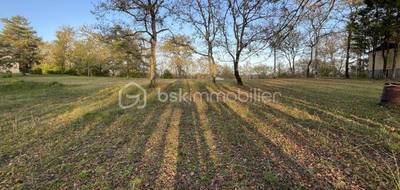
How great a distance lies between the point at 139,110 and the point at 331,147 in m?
5.68

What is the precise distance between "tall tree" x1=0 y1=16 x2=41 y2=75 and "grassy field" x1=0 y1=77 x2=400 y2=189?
38486 mm

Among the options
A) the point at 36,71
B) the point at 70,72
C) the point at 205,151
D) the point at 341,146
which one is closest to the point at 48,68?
the point at 36,71

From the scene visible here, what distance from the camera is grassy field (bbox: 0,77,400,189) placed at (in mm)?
2986

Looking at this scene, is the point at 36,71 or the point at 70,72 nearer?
the point at 36,71

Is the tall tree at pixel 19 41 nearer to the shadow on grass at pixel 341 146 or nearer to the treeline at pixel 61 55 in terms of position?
the treeline at pixel 61 55

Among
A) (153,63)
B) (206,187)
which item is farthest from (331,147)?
Result: (153,63)

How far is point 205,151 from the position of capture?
3.97m

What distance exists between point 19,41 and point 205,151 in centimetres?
4334

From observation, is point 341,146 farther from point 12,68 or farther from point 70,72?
point 12,68

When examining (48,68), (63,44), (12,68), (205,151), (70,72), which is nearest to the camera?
(205,151)

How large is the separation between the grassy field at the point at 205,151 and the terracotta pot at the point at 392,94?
3.77 feet

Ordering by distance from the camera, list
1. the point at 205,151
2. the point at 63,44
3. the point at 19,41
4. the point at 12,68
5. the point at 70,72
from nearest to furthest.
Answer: the point at 205,151, the point at 19,41, the point at 12,68, the point at 63,44, the point at 70,72

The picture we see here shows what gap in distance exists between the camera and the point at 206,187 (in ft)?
9.33

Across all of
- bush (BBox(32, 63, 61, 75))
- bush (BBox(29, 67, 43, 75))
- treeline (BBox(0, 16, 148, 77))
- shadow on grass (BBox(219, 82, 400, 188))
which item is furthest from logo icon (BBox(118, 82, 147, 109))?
bush (BBox(29, 67, 43, 75))
